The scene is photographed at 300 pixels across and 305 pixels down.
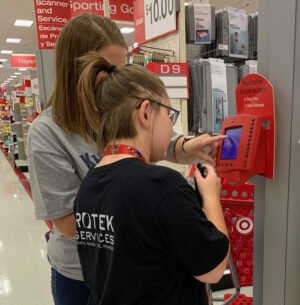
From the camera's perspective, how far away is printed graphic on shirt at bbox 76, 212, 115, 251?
0.85 meters

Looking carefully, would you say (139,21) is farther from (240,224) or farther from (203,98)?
(240,224)

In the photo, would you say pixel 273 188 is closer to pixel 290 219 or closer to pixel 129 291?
pixel 290 219

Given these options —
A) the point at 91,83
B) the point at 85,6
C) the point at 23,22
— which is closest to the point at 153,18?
the point at 85,6

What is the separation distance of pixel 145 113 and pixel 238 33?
3.42 metres

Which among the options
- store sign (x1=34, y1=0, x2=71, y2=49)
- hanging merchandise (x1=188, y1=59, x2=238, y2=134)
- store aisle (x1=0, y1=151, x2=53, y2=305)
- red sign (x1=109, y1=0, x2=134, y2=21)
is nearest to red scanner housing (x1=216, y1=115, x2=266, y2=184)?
hanging merchandise (x1=188, y1=59, x2=238, y2=134)

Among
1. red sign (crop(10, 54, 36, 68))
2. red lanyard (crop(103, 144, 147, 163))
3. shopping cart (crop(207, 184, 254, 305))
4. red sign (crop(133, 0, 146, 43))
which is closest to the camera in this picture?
red lanyard (crop(103, 144, 147, 163))

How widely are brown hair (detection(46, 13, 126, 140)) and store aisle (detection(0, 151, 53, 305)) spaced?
7.80 ft

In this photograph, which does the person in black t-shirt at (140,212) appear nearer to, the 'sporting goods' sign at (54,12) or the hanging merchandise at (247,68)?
the hanging merchandise at (247,68)

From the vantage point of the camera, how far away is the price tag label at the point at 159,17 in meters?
3.26

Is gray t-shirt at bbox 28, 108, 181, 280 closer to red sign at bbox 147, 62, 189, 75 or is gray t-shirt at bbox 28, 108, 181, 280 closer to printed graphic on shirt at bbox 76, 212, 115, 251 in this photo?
printed graphic on shirt at bbox 76, 212, 115, 251

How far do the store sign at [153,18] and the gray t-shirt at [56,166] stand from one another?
2.47 metres

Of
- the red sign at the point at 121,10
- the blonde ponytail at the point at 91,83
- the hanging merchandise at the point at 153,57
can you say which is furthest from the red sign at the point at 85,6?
the blonde ponytail at the point at 91,83

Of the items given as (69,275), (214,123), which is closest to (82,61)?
(69,275)

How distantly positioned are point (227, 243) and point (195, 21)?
3.11 metres
